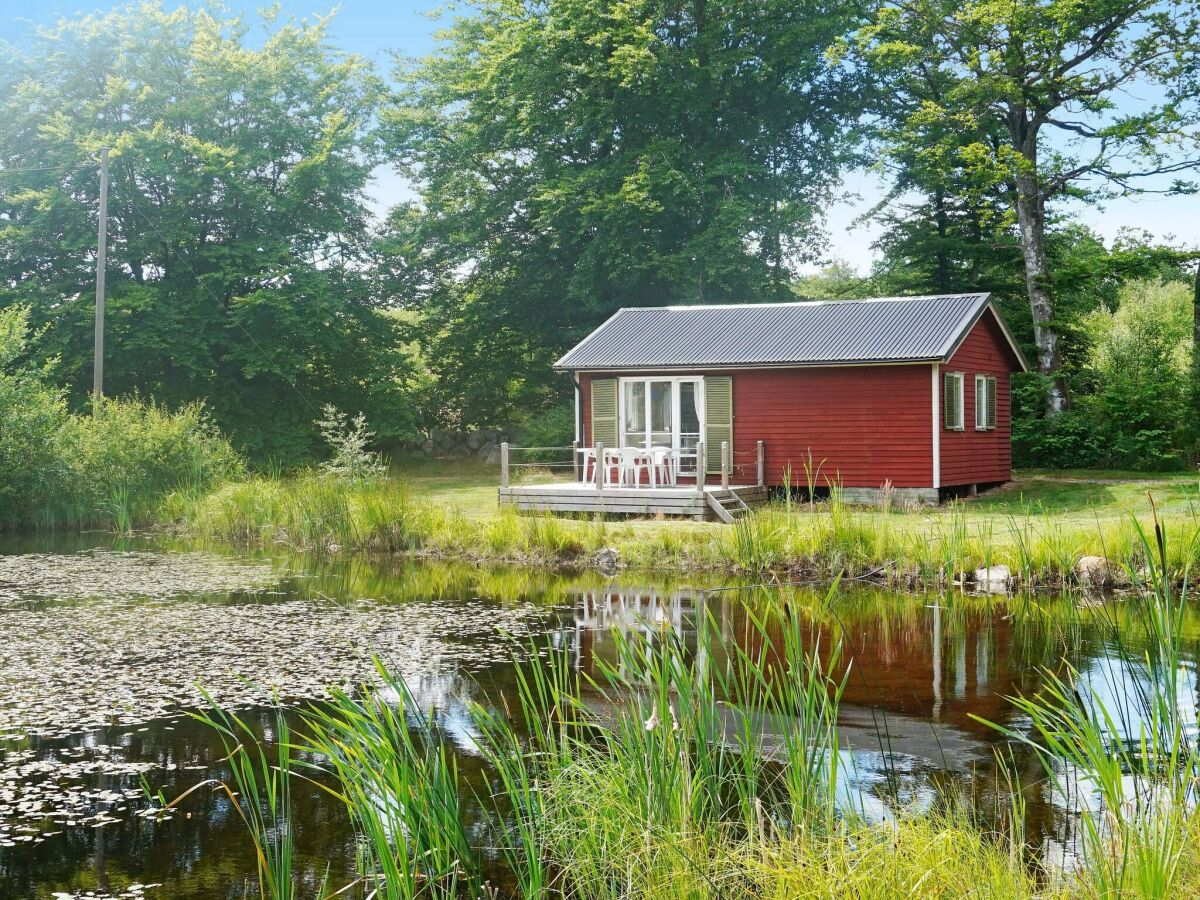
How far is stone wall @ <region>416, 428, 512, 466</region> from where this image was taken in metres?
28.4

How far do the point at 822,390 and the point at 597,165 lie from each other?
12641 millimetres

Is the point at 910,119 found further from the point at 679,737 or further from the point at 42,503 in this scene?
the point at 679,737


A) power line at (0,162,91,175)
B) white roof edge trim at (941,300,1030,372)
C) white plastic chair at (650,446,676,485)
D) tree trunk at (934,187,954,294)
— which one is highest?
power line at (0,162,91,175)

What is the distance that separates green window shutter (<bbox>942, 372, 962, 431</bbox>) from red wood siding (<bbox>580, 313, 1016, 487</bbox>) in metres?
0.14

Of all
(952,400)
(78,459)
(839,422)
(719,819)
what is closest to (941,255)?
(952,400)

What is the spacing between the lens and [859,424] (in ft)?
57.2

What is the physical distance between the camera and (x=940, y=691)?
7.20m

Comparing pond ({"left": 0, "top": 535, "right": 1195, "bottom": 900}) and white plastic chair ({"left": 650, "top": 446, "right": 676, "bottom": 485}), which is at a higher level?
white plastic chair ({"left": 650, "top": 446, "right": 676, "bottom": 485})

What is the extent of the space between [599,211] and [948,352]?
12.5 meters

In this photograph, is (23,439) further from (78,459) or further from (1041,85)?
(1041,85)

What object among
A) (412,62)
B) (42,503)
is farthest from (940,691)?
(412,62)

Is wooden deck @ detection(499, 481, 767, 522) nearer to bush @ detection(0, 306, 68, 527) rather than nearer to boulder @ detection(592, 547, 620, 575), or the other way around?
boulder @ detection(592, 547, 620, 575)

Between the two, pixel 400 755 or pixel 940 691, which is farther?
pixel 940 691

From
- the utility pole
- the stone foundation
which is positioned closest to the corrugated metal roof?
the stone foundation
